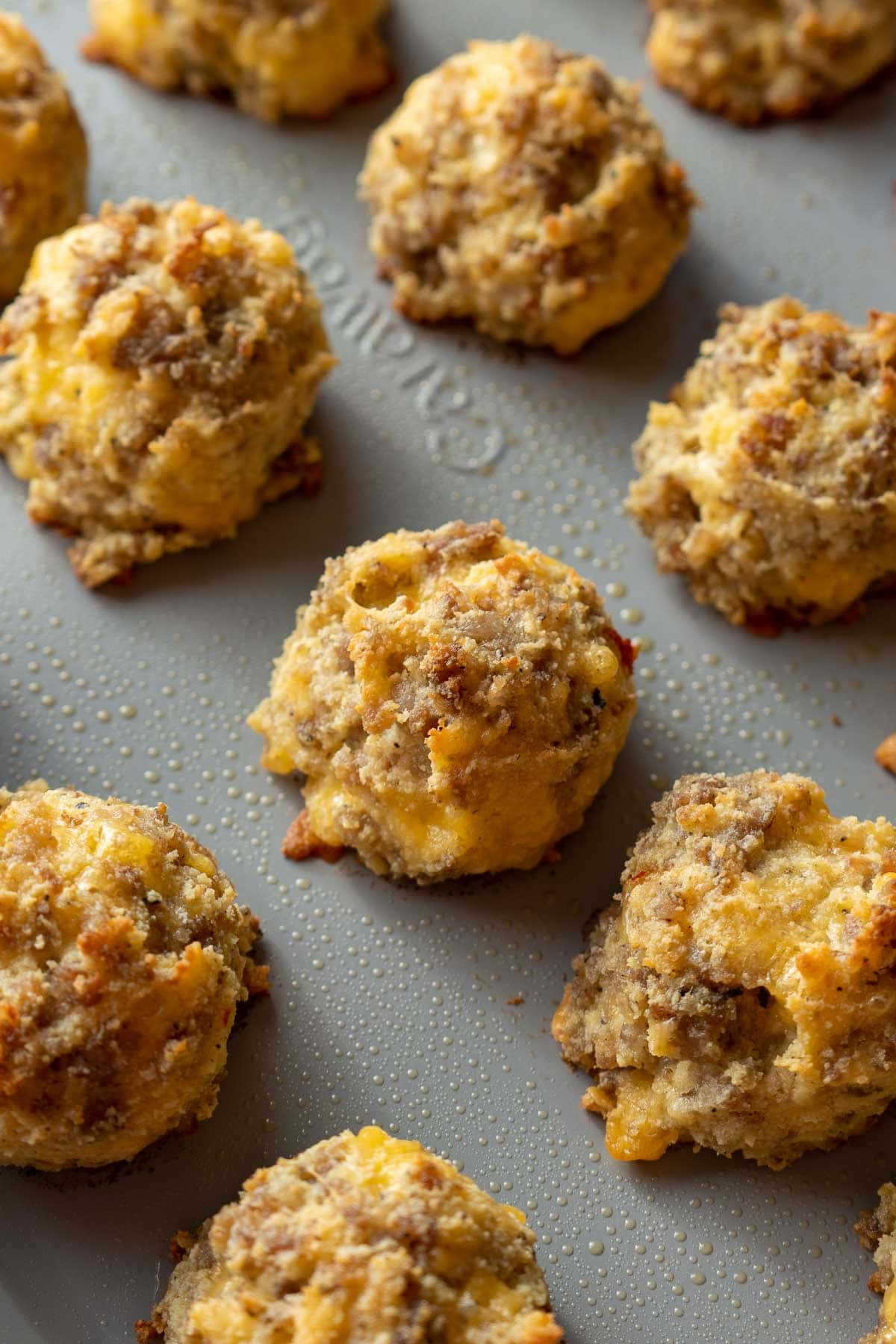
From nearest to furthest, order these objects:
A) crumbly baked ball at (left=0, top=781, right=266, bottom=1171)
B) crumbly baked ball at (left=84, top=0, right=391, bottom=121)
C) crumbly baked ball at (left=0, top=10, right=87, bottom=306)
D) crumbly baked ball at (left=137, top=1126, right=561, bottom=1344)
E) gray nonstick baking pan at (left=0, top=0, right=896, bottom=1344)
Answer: crumbly baked ball at (left=137, top=1126, right=561, bottom=1344) → crumbly baked ball at (left=0, top=781, right=266, bottom=1171) → gray nonstick baking pan at (left=0, top=0, right=896, bottom=1344) → crumbly baked ball at (left=0, top=10, right=87, bottom=306) → crumbly baked ball at (left=84, top=0, right=391, bottom=121)

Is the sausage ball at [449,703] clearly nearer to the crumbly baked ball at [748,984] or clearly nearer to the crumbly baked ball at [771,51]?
the crumbly baked ball at [748,984]

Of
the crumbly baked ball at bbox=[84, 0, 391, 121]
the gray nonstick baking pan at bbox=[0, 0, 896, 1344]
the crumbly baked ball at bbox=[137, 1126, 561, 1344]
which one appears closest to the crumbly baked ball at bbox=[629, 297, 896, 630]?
the gray nonstick baking pan at bbox=[0, 0, 896, 1344]

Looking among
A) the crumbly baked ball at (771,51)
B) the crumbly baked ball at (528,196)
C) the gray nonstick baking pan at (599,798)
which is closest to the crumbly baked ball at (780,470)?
the gray nonstick baking pan at (599,798)

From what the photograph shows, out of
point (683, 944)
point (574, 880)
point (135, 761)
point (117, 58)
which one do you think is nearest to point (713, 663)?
point (574, 880)

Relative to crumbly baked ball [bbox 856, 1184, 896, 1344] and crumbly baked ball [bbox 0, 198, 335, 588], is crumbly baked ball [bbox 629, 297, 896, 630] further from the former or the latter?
crumbly baked ball [bbox 856, 1184, 896, 1344]

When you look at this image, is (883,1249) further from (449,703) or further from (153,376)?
(153,376)
